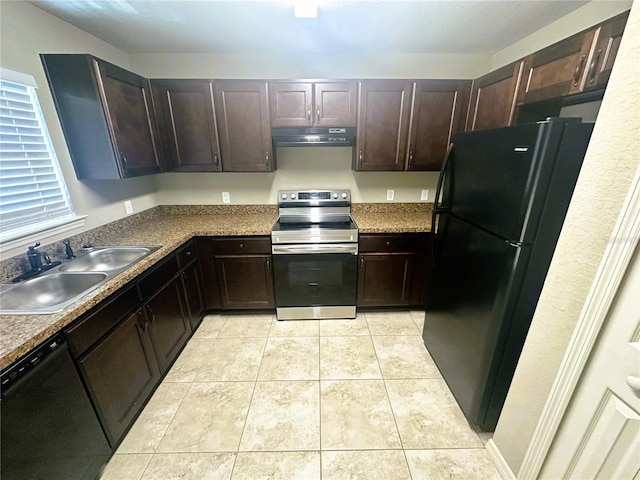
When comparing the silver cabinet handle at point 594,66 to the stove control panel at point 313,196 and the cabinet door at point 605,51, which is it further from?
the stove control panel at point 313,196

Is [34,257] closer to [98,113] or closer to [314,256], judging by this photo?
[98,113]

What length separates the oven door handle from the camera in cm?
226

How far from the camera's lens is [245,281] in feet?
7.95

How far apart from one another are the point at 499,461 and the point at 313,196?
2.29m

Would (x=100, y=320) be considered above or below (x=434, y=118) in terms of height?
below

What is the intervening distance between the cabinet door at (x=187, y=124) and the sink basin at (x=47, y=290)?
1257mm

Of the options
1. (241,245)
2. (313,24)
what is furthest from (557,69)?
(241,245)

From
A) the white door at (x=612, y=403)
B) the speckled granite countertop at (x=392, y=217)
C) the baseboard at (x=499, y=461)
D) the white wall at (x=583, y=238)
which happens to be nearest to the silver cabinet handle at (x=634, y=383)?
the white door at (x=612, y=403)

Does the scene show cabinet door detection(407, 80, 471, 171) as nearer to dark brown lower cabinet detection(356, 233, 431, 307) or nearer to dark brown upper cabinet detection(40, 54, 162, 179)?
dark brown lower cabinet detection(356, 233, 431, 307)

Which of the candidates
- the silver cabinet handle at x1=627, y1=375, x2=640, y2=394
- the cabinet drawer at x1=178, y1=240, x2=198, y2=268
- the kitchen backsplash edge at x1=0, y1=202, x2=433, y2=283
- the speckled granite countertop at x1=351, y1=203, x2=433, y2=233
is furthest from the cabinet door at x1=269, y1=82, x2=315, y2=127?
the silver cabinet handle at x1=627, y1=375, x2=640, y2=394

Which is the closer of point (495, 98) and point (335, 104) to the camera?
point (495, 98)

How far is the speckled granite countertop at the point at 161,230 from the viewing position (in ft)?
3.28

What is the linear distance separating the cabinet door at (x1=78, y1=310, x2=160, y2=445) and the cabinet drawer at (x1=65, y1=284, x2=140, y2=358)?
0.05m

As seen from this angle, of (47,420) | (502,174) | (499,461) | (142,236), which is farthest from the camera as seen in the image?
(142,236)
